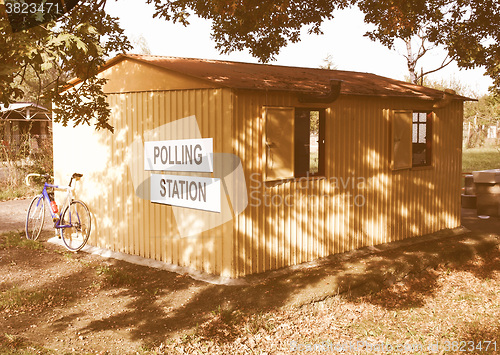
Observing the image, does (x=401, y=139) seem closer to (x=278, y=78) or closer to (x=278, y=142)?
(x=278, y=78)

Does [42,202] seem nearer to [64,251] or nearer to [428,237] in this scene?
[64,251]

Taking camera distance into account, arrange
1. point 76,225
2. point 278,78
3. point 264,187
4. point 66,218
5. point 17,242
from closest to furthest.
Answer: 1. point 264,187
2. point 278,78
3. point 76,225
4. point 17,242
5. point 66,218

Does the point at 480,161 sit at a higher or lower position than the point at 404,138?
lower

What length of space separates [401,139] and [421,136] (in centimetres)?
248

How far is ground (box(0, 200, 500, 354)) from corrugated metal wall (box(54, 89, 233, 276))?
434 mm

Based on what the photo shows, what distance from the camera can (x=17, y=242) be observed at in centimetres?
1032

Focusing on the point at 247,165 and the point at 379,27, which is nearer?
the point at 247,165

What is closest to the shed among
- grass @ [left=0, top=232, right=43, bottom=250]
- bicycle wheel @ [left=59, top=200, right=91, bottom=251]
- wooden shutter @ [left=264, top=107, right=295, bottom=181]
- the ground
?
wooden shutter @ [left=264, top=107, right=295, bottom=181]

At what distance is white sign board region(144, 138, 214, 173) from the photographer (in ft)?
25.8

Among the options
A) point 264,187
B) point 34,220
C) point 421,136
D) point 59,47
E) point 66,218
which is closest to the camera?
point 59,47

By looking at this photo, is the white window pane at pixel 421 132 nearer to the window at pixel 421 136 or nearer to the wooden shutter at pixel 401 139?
the window at pixel 421 136

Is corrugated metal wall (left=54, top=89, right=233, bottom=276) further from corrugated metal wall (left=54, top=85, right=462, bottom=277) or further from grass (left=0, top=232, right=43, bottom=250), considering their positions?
grass (left=0, top=232, right=43, bottom=250)

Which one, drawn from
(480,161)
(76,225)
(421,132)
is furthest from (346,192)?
(480,161)

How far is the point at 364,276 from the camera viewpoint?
7945 millimetres
